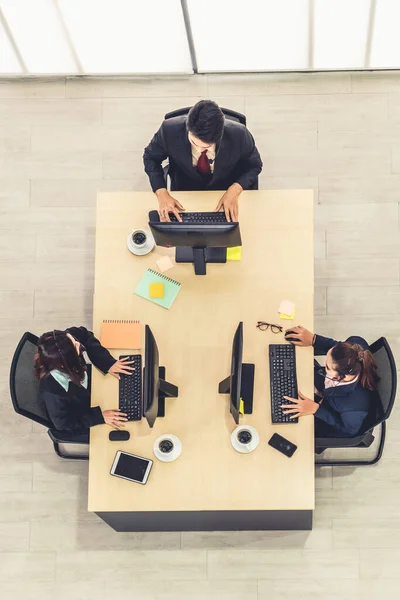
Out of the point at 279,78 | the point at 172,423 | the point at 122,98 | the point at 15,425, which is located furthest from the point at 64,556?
the point at 279,78

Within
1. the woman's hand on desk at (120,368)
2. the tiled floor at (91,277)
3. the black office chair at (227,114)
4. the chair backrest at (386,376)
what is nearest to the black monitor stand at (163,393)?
the woman's hand on desk at (120,368)

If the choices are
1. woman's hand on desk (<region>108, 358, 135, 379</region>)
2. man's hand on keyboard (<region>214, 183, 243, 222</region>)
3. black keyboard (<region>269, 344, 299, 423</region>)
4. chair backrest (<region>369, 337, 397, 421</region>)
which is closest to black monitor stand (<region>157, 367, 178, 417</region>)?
woman's hand on desk (<region>108, 358, 135, 379</region>)

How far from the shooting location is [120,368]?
2.89 meters

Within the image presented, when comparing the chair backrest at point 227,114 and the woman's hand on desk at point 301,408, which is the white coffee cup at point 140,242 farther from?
the woman's hand on desk at point 301,408

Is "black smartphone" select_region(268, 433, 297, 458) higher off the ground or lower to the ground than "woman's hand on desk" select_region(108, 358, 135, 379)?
lower

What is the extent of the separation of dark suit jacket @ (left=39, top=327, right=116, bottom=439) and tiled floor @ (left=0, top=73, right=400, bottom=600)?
0.86m

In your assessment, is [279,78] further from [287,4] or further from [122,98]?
[122,98]

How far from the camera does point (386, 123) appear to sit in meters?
3.98

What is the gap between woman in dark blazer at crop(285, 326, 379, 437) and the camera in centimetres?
268

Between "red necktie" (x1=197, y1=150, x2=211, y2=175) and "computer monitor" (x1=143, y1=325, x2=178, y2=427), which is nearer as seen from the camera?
"computer monitor" (x1=143, y1=325, x2=178, y2=427)

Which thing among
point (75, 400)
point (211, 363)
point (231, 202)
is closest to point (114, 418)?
point (75, 400)

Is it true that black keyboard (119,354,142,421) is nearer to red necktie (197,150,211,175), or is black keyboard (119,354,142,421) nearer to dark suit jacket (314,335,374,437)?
dark suit jacket (314,335,374,437)

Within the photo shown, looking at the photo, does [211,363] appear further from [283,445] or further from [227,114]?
[227,114]

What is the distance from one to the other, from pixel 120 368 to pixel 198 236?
73 centimetres
